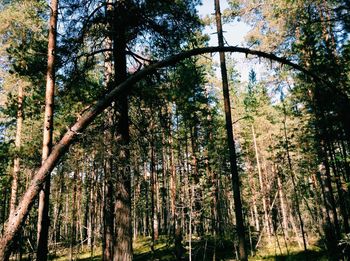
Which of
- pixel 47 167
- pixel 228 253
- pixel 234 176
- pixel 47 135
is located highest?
pixel 47 135

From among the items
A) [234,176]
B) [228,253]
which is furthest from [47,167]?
[228,253]

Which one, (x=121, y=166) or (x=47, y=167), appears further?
(x=121, y=166)

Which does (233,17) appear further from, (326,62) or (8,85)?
(8,85)

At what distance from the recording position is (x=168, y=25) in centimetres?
798

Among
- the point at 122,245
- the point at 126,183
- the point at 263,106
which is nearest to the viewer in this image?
the point at 122,245

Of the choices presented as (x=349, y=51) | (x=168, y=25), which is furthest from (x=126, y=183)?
(x=349, y=51)

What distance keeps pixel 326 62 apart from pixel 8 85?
18.2 metres

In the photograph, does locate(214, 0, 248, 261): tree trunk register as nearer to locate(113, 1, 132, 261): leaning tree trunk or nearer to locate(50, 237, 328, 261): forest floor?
locate(113, 1, 132, 261): leaning tree trunk

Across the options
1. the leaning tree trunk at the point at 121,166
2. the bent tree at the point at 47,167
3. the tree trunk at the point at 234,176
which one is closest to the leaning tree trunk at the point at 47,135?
the leaning tree trunk at the point at 121,166

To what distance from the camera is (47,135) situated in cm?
711

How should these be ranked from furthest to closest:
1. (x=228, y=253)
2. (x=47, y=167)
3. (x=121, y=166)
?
(x=228, y=253) → (x=121, y=166) → (x=47, y=167)

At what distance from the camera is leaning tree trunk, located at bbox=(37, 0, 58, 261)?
6395 mm

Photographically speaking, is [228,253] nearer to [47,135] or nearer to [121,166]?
[121,166]

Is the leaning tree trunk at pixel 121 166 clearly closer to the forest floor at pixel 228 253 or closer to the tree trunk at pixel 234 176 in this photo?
the tree trunk at pixel 234 176
